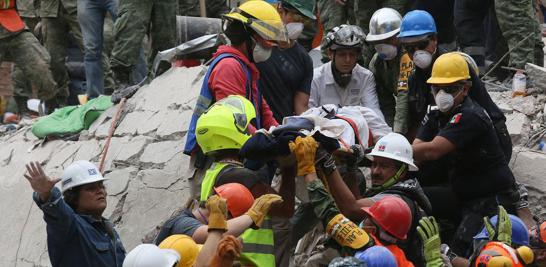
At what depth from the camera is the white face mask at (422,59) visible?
909 centimetres

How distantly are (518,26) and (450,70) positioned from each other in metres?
2.34

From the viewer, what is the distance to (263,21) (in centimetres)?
848

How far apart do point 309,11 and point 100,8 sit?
3.09 m

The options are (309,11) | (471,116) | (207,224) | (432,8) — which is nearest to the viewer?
(207,224)

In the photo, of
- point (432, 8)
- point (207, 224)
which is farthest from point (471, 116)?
point (432, 8)

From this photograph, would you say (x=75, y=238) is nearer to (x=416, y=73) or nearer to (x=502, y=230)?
(x=502, y=230)

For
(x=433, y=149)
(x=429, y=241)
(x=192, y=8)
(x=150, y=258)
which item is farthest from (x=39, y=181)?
(x=192, y=8)

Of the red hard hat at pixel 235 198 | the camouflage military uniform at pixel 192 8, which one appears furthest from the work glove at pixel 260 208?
the camouflage military uniform at pixel 192 8

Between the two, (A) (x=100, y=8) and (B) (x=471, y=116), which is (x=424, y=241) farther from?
(A) (x=100, y=8)

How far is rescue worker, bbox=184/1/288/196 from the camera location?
27.3ft

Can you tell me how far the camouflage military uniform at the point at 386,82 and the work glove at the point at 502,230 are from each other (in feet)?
8.79

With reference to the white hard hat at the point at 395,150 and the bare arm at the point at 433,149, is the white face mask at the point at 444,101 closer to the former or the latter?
the bare arm at the point at 433,149

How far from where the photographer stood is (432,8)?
11.1m

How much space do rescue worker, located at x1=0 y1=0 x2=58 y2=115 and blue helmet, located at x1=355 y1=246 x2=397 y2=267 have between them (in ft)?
21.9
